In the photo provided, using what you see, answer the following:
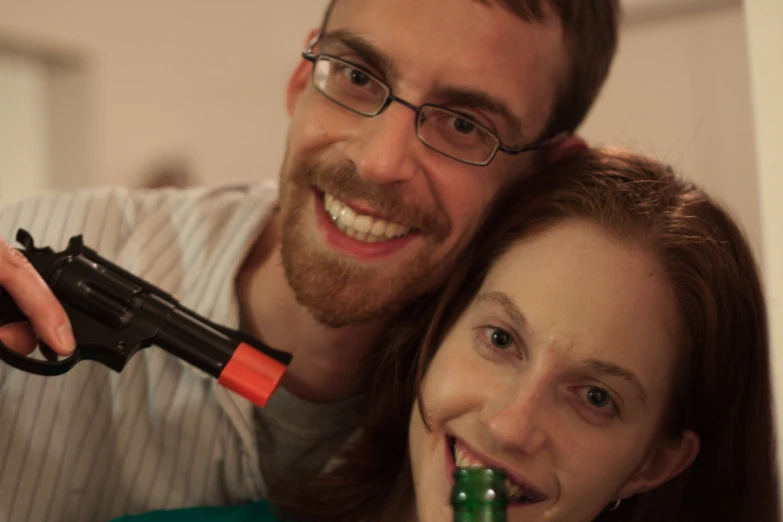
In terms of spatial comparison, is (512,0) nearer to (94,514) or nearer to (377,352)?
(377,352)

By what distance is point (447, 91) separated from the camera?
2.98ft

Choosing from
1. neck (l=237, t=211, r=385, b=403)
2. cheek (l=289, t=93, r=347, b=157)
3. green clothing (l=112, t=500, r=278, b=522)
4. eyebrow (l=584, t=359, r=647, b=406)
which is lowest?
green clothing (l=112, t=500, r=278, b=522)

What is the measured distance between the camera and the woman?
0.75 m

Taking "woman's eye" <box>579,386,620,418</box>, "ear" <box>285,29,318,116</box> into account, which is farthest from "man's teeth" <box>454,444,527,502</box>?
"ear" <box>285,29,318,116</box>

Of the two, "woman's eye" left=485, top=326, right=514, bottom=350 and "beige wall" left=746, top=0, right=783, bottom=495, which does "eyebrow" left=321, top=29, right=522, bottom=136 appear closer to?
"woman's eye" left=485, top=326, right=514, bottom=350

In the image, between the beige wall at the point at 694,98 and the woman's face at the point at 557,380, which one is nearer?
the woman's face at the point at 557,380

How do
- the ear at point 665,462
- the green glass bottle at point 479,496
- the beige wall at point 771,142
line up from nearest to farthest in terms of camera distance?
1. the beige wall at point 771,142
2. the green glass bottle at point 479,496
3. the ear at point 665,462

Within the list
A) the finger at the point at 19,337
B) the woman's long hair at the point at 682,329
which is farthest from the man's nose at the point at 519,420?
the finger at the point at 19,337

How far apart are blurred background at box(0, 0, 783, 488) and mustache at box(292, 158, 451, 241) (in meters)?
0.63

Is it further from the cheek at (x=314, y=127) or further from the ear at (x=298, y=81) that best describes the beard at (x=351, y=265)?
the ear at (x=298, y=81)

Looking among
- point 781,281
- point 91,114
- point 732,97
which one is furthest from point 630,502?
point 91,114

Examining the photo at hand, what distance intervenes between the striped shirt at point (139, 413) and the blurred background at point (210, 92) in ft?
2.64

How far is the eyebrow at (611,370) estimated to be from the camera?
74 cm

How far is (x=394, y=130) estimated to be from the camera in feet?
2.96
